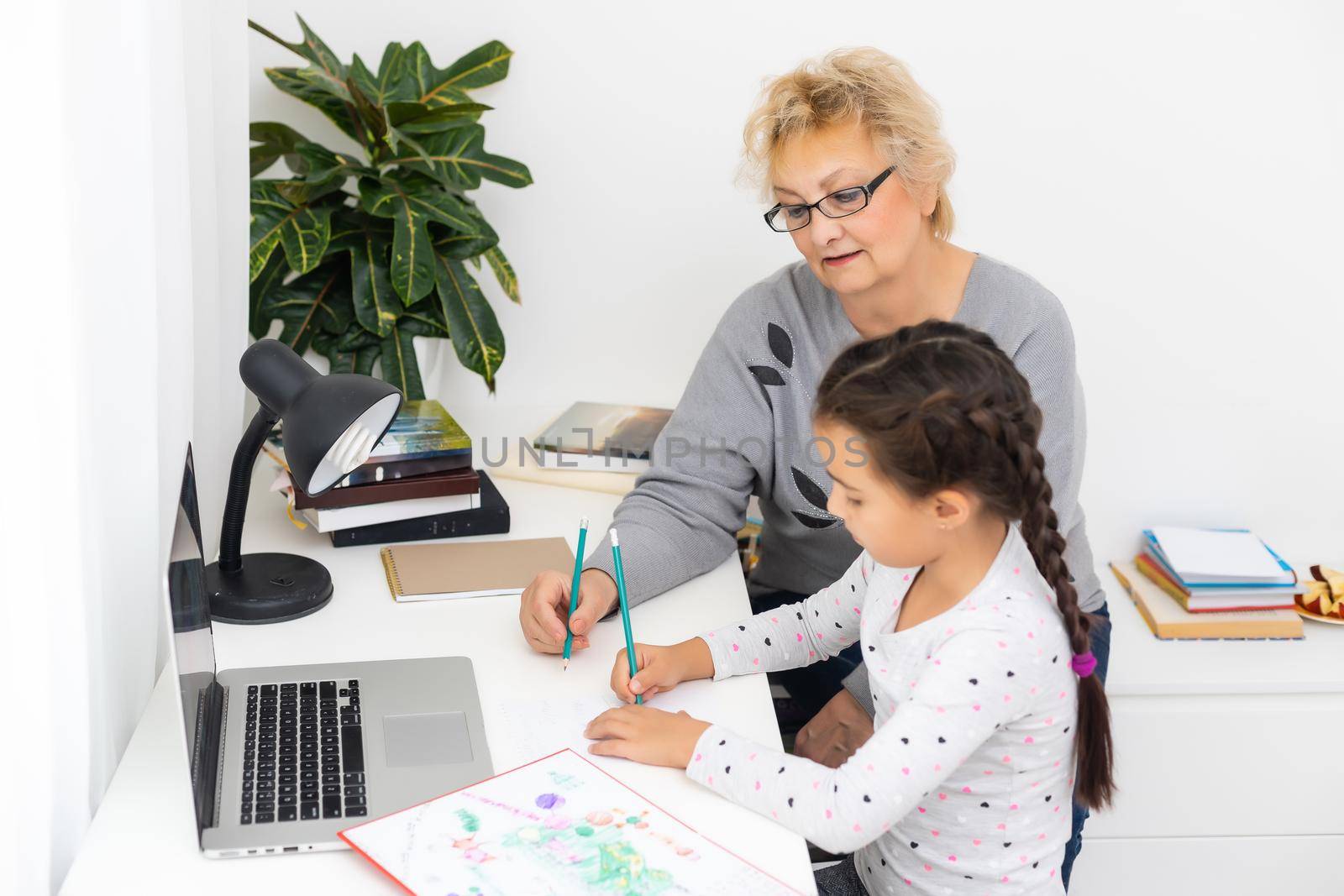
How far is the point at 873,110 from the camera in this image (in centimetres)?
147

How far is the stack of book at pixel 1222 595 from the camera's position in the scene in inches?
77.5

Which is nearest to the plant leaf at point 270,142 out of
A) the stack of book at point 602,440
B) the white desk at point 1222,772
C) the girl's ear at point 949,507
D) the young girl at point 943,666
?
the stack of book at point 602,440

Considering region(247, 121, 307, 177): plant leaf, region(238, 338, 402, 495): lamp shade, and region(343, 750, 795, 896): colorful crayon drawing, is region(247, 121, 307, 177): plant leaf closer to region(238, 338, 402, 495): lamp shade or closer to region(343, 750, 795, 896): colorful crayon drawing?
region(238, 338, 402, 495): lamp shade

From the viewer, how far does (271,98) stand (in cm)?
A: 206

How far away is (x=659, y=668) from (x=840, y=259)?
1.98 ft

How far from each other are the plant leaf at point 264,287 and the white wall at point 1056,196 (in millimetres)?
339

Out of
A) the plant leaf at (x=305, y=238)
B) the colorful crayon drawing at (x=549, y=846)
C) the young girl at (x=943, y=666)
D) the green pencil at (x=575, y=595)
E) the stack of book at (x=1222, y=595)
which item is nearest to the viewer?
the colorful crayon drawing at (x=549, y=846)

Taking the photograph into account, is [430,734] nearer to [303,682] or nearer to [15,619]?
[303,682]

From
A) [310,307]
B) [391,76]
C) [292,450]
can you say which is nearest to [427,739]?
[292,450]

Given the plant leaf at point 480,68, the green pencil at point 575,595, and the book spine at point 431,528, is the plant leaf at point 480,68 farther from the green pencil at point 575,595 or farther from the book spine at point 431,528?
the green pencil at point 575,595

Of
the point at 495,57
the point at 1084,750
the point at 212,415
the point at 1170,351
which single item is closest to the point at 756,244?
the point at 495,57

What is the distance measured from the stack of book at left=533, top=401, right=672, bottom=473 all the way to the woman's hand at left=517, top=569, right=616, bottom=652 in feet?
1.57

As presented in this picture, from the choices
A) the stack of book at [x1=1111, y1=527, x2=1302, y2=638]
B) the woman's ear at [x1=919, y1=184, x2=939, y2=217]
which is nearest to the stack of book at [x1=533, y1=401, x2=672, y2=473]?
the woman's ear at [x1=919, y1=184, x2=939, y2=217]

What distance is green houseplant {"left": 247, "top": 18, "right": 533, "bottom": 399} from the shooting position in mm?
1836
